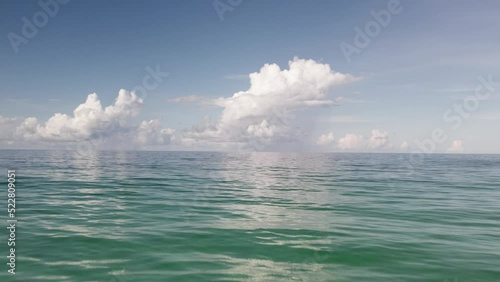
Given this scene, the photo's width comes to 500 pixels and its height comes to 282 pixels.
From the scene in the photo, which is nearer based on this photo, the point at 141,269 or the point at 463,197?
the point at 141,269

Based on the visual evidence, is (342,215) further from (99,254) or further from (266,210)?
(99,254)

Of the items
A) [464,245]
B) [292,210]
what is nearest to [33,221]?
[292,210]

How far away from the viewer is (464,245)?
559 inches

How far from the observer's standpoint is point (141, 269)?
36.3 ft

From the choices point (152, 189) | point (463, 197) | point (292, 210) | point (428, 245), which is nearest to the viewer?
point (428, 245)

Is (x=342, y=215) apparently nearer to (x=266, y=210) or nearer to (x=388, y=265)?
(x=266, y=210)

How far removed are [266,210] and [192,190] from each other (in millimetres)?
11630

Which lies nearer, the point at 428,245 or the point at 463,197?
the point at 428,245

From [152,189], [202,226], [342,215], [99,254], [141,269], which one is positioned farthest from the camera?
[152,189]

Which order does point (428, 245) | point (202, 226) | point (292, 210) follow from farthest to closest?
point (292, 210)
point (202, 226)
point (428, 245)

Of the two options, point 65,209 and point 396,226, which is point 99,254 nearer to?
point 65,209

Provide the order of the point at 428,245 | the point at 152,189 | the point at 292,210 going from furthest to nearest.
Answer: the point at 152,189
the point at 292,210
the point at 428,245

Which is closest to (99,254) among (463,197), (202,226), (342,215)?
(202,226)

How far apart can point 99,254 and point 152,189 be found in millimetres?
19348
